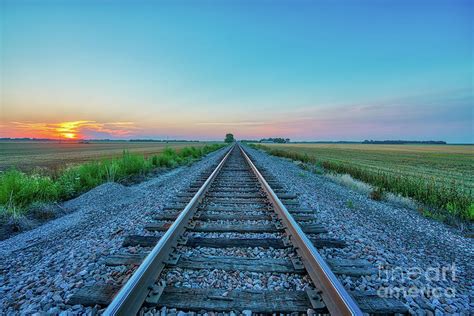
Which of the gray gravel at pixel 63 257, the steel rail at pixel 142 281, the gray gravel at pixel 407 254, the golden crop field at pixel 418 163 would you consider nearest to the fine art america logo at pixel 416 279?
the gray gravel at pixel 407 254

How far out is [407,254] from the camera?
324 centimetres

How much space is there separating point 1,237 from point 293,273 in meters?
4.77

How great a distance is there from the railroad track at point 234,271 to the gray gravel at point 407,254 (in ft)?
0.68

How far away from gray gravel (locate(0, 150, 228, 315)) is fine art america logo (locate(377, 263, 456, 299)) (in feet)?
8.48

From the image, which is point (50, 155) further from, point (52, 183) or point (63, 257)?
point (63, 257)

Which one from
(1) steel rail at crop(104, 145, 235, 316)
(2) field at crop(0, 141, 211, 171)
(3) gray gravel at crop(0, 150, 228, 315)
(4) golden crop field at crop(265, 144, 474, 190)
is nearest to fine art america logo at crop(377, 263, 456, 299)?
(1) steel rail at crop(104, 145, 235, 316)

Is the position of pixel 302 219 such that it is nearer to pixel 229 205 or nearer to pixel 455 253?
pixel 229 205

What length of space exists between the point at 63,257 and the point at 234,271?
7.03 feet

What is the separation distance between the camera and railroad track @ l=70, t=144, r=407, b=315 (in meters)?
2.02

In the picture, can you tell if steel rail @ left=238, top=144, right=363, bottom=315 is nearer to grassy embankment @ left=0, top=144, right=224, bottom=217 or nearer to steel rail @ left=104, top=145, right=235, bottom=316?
steel rail @ left=104, top=145, right=235, bottom=316

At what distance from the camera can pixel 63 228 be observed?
4223mm

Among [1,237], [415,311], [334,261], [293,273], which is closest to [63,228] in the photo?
[1,237]

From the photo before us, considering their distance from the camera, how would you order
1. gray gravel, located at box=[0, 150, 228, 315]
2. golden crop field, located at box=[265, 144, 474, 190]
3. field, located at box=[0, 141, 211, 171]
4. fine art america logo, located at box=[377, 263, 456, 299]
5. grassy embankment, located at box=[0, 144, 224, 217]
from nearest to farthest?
gray gravel, located at box=[0, 150, 228, 315] < fine art america logo, located at box=[377, 263, 456, 299] < grassy embankment, located at box=[0, 144, 224, 217] < golden crop field, located at box=[265, 144, 474, 190] < field, located at box=[0, 141, 211, 171]

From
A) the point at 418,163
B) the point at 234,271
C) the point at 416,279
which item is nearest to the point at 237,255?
the point at 234,271
